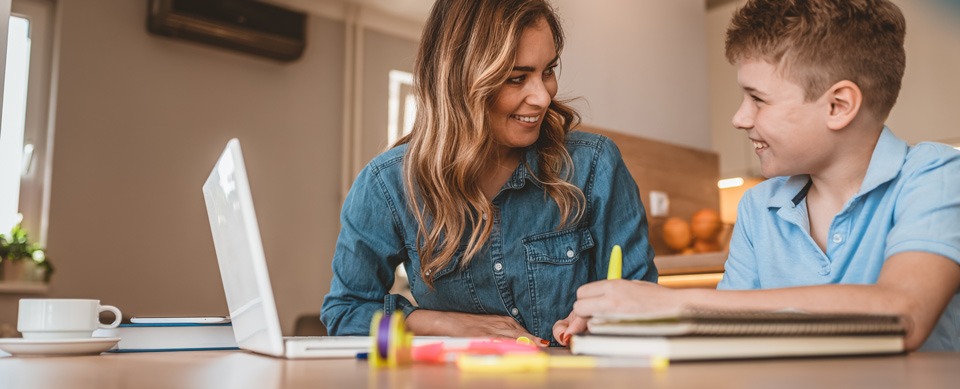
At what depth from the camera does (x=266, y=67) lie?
14.0ft

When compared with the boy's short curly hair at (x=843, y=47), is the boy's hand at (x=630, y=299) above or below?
below

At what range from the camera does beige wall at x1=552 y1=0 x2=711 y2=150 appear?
2.63 meters

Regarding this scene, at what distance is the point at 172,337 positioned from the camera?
0.90m

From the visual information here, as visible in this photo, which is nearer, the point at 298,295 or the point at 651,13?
the point at 651,13

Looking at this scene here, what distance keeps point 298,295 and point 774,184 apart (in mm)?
3574

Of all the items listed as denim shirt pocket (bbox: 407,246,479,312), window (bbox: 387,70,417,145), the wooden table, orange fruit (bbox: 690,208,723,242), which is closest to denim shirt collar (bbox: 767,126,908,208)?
the wooden table

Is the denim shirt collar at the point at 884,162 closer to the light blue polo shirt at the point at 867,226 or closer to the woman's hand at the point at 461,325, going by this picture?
the light blue polo shirt at the point at 867,226

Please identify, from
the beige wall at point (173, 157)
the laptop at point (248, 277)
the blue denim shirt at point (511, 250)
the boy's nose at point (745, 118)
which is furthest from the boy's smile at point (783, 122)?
the beige wall at point (173, 157)

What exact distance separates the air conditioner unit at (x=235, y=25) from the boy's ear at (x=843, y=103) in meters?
3.38

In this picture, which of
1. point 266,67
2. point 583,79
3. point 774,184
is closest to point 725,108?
point 583,79

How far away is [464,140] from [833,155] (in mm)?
567

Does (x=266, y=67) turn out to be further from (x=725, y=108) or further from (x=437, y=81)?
(x=437, y=81)

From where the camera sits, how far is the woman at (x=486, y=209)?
1.22m

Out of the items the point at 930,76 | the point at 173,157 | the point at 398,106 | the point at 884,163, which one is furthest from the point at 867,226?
the point at 398,106
